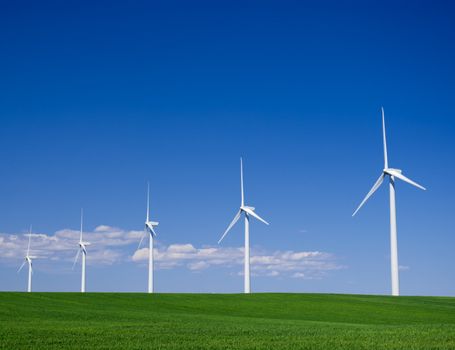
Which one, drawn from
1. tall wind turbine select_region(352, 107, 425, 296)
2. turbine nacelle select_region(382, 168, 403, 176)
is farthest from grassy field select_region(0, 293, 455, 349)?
turbine nacelle select_region(382, 168, 403, 176)

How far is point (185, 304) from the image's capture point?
65.4m

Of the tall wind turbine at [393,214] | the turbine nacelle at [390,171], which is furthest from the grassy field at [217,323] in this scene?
the turbine nacelle at [390,171]

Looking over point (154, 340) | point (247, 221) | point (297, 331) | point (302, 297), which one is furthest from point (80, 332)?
point (247, 221)

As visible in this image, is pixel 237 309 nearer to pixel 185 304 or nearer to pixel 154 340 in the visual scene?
pixel 185 304

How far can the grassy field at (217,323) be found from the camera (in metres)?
26.0

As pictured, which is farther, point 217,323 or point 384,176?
point 384,176

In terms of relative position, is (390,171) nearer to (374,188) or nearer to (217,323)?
(374,188)

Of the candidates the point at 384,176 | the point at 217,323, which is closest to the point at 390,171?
the point at 384,176

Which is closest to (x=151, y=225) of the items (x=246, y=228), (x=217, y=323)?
(x=246, y=228)

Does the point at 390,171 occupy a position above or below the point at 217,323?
above

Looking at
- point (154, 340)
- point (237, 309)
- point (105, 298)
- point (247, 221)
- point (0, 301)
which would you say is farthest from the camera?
point (247, 221)

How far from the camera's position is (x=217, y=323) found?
40500 millimetres

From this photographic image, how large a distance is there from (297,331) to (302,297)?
46087mm

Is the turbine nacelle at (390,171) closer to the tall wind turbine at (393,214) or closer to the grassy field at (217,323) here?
the tall wind turbine at (393,214)
